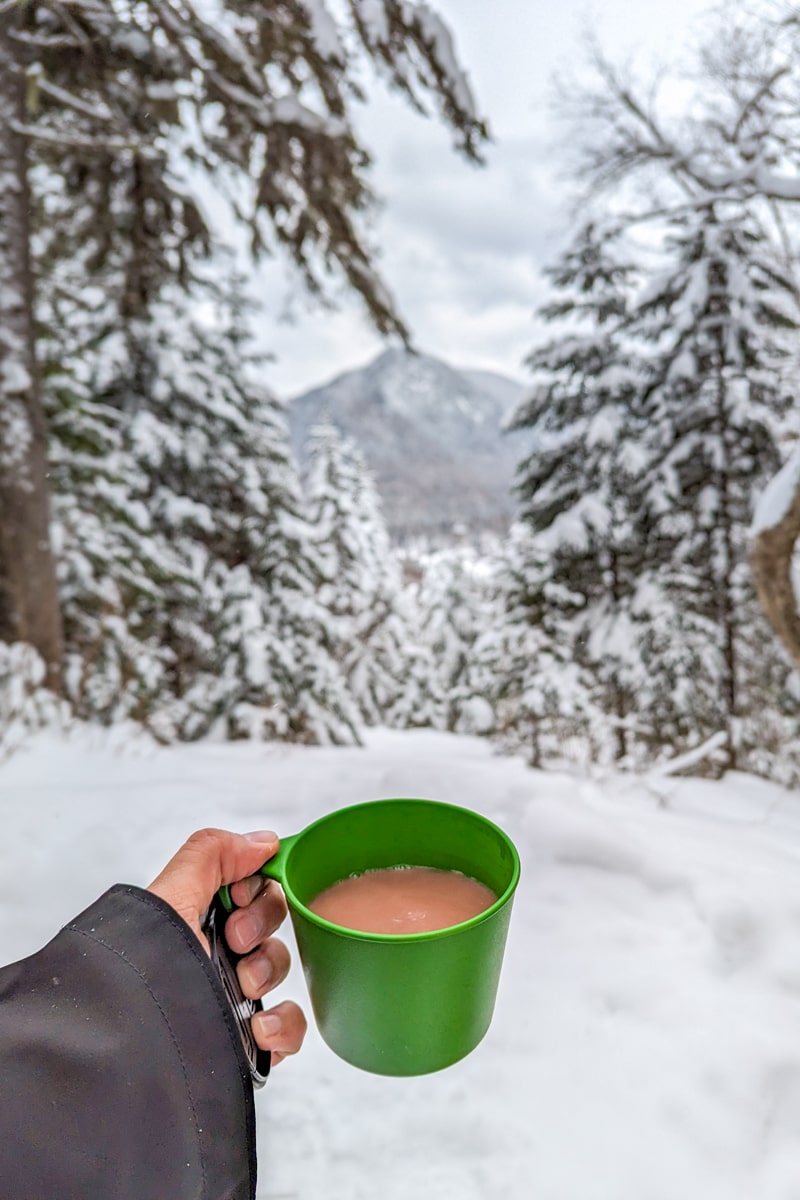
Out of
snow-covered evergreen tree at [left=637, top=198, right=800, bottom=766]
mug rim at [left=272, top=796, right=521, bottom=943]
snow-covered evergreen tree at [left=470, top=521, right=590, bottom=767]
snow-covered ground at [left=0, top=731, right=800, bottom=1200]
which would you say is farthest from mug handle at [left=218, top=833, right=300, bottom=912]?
snow-covered evergreen tree at [left=637, top=198, right=800, bottom=766]

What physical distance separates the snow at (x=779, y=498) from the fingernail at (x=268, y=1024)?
4.13 meters

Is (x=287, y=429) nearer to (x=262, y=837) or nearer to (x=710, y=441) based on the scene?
(x=710, y=441)

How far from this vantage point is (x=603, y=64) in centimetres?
991

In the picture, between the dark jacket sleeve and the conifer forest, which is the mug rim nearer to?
the dark jacket sleeve

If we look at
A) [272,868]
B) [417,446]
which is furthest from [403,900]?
[417,446]

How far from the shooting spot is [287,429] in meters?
14.3

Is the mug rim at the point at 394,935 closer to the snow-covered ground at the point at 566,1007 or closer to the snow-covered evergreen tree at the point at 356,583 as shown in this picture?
the snow-covered ground at the point at 566,1007

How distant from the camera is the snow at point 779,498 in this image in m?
3.91

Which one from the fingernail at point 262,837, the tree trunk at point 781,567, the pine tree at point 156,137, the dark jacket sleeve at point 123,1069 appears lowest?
the dark jacket sleeve at point 123,1069

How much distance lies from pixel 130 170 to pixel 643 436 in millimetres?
8522

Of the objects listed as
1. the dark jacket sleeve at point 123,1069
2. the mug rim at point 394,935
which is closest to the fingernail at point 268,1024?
the dark jacket sleeve at point 123,1069

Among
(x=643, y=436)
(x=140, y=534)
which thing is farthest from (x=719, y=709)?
(x=140, y=534)

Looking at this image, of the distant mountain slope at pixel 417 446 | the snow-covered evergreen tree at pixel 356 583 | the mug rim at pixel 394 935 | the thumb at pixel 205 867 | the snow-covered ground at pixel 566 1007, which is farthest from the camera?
the distant mountain slope at pixel 417 446

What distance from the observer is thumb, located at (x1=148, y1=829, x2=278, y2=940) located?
0.94 metres
